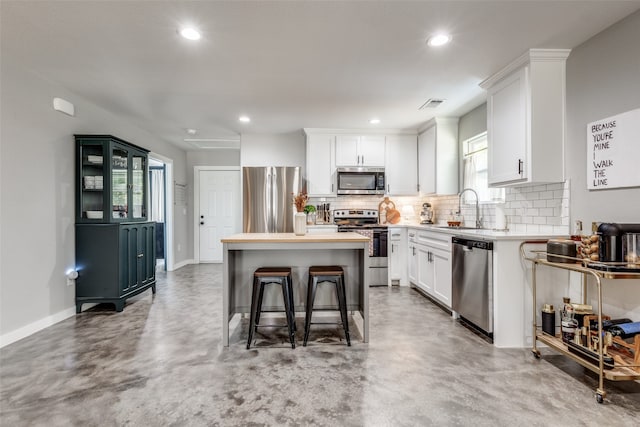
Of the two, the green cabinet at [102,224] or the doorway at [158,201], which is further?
the doorway at [158,201]

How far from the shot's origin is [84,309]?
378cm

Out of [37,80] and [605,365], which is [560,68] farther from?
[37,80]

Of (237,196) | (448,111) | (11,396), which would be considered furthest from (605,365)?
(237,196)

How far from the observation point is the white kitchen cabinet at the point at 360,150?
5.24 m

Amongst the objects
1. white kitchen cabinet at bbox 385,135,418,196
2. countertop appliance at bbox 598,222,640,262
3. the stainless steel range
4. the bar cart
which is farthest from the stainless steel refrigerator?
countertop appliance at bbox 598,222,640,262

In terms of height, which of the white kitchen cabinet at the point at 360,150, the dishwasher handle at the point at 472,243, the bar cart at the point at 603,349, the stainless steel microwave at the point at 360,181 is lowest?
the bar cart at the point at 603,349

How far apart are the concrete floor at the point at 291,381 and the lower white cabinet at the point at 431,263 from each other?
54 centimetres

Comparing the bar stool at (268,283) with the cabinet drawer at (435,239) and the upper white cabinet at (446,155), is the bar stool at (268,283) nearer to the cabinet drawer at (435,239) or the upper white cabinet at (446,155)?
the cabinet drawer at (435,239)

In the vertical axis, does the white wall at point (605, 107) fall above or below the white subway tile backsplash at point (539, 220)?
above

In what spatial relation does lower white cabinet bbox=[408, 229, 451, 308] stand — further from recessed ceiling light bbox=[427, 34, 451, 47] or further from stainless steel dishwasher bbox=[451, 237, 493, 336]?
recessed ceiling light bbox=[427, 34, 451, 47]

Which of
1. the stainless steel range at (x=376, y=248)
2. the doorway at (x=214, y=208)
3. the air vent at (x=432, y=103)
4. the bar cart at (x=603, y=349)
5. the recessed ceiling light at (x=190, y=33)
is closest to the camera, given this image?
the bar cart at (x=603, y=349)

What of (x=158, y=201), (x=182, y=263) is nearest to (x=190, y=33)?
(x=182, y=263)

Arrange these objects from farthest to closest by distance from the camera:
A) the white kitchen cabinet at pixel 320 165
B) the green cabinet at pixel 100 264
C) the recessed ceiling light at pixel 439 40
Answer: the white kitchen cabinet at pixel 320 165 → the green cabinet at pixel 100 264 → the recessed ceiling light at pixel 439 40

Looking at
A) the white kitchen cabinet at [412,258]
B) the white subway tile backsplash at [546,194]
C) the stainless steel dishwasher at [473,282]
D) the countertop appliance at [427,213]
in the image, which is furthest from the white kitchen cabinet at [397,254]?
the white subway tile backsplash at [546,194]
